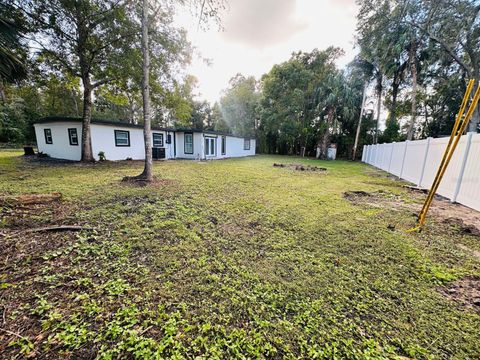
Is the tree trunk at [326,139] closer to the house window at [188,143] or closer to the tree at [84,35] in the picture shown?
the house window at [188,143]

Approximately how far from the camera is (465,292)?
200 centimetres

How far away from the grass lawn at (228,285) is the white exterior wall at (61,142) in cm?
861

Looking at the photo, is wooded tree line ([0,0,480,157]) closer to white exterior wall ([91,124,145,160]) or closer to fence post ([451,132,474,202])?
white exterior wall ([91,124,145,160])

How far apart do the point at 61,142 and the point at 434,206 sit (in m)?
16.2

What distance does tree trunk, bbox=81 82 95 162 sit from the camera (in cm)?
905

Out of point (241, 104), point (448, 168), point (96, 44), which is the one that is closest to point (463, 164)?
point (448, 168)

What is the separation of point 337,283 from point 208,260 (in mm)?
1454

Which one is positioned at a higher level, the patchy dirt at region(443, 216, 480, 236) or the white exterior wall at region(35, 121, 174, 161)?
the white exterior wall at region(35, 121, 174, 161)

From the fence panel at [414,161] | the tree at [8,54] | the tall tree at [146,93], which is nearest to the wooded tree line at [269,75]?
the tree at [8,54]

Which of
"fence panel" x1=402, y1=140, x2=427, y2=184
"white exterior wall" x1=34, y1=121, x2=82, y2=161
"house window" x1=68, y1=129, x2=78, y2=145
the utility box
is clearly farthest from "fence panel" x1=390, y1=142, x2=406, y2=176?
"house window" x1=68, y1=129, x2=78, y2=145

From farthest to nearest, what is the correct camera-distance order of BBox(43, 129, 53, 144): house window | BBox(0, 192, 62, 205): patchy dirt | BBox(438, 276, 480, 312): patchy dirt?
BBox(43, 129, 53, 144): house window, BBox(0, 192, 62, 205): patchy dirt, BBox(438, 276, 480, 312): patchy dirt

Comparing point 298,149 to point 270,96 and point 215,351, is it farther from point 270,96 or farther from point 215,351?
point 215,351

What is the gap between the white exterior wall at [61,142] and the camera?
34.1ft

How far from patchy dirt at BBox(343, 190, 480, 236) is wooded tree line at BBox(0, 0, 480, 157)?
663 cm
